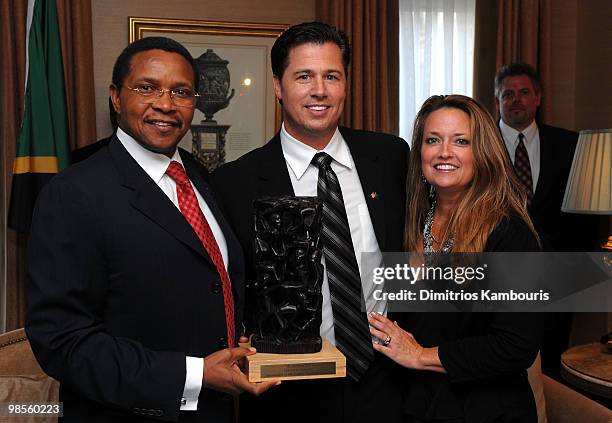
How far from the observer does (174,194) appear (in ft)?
6.20

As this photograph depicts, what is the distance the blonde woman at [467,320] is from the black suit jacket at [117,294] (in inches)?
24.4

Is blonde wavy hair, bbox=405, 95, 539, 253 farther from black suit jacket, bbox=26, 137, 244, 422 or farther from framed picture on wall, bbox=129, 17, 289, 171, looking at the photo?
framed picture on wall, bbox=129, 17, 289, 171

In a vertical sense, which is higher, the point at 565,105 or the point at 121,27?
the point at 121,27

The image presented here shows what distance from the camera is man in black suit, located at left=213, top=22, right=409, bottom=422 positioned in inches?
86.1

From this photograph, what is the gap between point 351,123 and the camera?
464cm

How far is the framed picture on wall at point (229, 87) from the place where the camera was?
14.9 feet

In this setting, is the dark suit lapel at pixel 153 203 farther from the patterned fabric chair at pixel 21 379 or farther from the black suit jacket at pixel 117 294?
the patterned fabric chair at pixel 21 379

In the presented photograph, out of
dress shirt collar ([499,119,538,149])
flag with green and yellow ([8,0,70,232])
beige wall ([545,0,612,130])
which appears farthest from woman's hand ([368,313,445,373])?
→ beige wall ([545,0,612,130])

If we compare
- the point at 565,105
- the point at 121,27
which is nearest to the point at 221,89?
the point at 121,27

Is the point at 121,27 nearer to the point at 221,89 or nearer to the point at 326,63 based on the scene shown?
the point at 221,89

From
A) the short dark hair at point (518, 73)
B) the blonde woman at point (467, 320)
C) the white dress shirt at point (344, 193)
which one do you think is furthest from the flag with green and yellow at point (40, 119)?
the short dark hair at point (518, 73)

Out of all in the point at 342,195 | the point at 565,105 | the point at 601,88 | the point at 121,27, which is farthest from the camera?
the point at 565,105

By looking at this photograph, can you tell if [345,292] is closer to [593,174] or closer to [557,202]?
[593,174]

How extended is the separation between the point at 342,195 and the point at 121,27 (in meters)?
2.72
